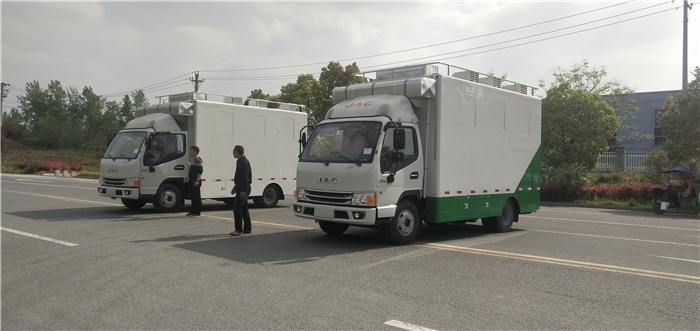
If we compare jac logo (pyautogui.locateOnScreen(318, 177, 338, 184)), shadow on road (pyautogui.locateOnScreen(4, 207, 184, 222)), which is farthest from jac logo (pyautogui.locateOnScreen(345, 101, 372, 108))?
shadow on road (pyautogui.locateOnScreen(4, 207, 184, 222))

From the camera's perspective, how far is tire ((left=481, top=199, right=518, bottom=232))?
11.9 metres

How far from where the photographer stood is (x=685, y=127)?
2102cm

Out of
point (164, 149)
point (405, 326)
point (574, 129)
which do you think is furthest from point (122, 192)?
point (574, 129)

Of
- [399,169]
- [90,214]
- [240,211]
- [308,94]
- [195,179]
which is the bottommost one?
[90,214]

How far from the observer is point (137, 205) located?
15.8 m

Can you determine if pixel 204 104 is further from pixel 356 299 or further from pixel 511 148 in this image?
pixel 356 299

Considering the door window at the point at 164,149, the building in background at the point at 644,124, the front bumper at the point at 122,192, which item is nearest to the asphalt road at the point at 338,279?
the front bumper at the point at 122,192

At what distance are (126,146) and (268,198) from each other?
15.9 feet

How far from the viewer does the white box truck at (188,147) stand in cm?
1472

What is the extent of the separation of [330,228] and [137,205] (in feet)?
25.7

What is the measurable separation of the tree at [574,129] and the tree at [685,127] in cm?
316

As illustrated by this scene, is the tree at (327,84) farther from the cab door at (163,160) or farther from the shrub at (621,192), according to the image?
the cab door at (163,160)

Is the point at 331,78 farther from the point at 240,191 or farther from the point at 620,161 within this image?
the point at 240,191

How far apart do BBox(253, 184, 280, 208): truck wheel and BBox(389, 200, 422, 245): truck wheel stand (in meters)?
8.39
